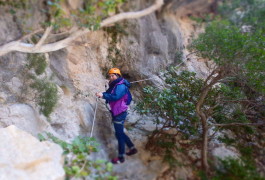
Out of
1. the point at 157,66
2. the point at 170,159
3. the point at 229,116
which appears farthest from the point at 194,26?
the point at 170,159

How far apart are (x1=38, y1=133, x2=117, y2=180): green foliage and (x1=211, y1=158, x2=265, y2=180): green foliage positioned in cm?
237

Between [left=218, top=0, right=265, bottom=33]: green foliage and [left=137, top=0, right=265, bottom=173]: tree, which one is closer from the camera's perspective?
[left=137, top=0, right=265, bottom=173]: tree

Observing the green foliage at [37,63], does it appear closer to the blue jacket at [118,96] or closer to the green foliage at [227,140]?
the blue jacket at [118,96]

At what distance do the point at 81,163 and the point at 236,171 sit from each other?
3279 millimetres

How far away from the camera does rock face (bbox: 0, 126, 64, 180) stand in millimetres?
3871

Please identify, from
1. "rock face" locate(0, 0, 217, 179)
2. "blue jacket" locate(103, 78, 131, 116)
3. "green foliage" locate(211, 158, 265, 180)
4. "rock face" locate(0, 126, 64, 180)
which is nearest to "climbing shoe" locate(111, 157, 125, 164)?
"rock face" locate(0, 0, 217, 179)

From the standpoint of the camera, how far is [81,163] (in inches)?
178

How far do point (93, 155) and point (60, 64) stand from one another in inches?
124

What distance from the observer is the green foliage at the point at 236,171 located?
495cm

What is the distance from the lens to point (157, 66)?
8.55 metres

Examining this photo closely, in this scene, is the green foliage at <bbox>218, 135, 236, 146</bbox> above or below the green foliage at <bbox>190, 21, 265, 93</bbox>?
below

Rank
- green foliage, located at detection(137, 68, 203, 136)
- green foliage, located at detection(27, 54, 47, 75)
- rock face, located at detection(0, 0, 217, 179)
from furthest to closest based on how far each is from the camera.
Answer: green foliage, located at detection(27, 54, 47, 75), green foliage, located at detection(137, 68, 203, 136), rock face, located at detection(0, 0, 217, 179)

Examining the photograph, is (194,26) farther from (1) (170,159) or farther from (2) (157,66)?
(1) (170,159)

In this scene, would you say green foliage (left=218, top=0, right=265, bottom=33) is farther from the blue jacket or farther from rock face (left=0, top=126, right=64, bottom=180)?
rock face (left=0, top=126, right=64, bottom=180)
